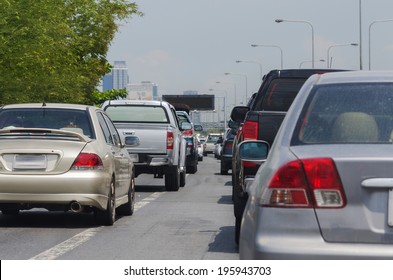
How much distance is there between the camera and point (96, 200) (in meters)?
14.3

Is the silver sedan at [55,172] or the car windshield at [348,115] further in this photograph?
the silver sedan at [55,172]

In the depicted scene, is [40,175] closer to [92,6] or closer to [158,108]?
[158,108]

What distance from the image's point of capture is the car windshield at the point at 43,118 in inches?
609

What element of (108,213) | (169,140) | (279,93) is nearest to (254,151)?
(279,93)

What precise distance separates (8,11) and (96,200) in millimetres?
29372

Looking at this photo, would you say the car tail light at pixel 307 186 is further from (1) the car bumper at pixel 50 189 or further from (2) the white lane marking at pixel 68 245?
(1) the car bumper at pixel 50 189

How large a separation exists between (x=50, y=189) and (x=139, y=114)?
11.3m

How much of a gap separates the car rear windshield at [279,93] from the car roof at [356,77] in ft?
23.3

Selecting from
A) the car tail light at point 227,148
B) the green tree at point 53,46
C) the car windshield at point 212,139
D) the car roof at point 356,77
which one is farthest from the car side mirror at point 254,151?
the car windshield at point 212,139

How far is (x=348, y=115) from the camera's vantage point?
6.44 meters

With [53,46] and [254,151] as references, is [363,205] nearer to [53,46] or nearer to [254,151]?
[254,151]

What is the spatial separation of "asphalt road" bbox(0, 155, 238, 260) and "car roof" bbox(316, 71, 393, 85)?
4237 millimetres

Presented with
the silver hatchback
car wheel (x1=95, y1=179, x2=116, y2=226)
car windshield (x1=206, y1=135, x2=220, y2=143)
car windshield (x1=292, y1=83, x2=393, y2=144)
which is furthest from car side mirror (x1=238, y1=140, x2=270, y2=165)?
car windshield (x1=206, y1=135, x2=220, y2=143)
